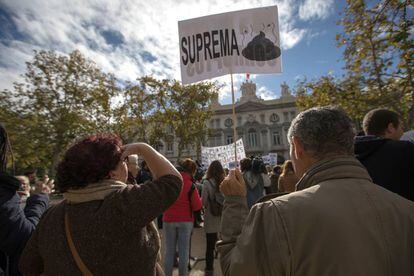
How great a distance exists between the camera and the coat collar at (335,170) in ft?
3.94

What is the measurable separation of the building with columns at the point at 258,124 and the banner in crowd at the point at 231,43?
44.6 m

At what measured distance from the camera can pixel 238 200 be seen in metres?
1.59

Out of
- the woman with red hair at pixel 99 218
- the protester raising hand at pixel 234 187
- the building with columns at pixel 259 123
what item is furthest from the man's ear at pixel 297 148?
the building with columns at pixel 259 123

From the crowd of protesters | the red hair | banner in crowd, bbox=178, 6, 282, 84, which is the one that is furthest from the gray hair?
banner in crowd, bbox=178, 6, 282, 84

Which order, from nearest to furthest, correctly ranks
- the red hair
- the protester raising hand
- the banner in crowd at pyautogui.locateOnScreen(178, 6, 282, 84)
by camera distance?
1. the red hair
2. the protester raising hand
3. the banner in crowd at pyautogui.locateOnScreen(178, 6, 282, 84)

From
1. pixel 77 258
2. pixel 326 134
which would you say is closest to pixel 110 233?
pixel 77 258

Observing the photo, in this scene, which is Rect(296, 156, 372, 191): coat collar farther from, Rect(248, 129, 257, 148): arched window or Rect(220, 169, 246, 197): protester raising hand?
Rect(248, 129, 257, 148): arched window

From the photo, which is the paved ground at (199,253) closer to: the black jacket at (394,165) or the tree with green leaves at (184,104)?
the black jacket at (394,165)

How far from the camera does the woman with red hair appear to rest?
1374 millimetres

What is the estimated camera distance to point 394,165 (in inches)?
90.8

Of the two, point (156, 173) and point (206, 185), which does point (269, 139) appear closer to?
point (206, 185)

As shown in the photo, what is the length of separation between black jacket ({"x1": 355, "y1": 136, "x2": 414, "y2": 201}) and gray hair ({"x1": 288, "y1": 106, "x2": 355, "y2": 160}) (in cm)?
132

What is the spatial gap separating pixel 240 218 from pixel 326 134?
608 mm

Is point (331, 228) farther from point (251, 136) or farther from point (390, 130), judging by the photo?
point (251, 136)
